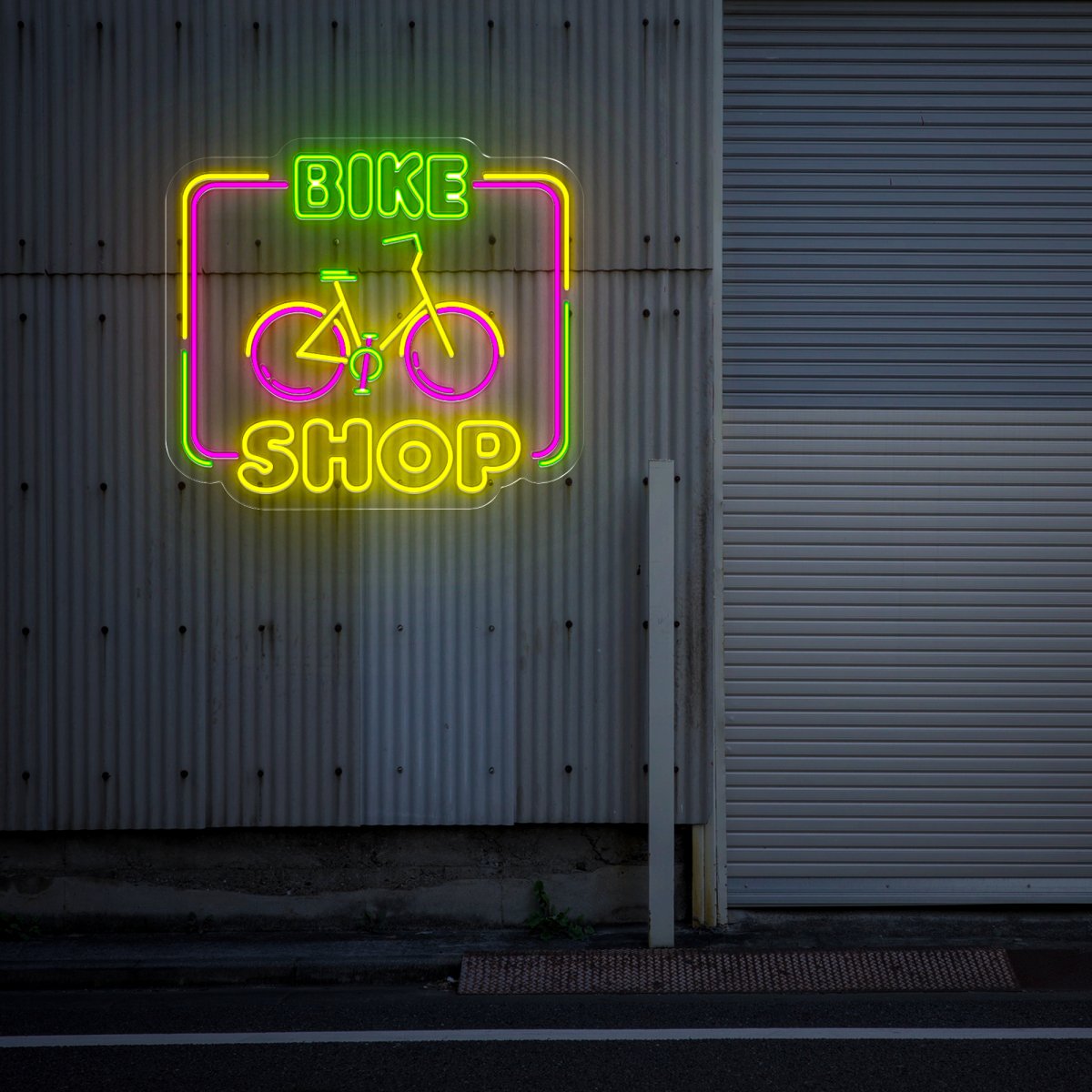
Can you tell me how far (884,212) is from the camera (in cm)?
777

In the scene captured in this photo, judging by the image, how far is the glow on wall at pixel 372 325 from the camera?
7.45 metres

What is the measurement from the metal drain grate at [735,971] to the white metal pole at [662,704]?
0.93 feet

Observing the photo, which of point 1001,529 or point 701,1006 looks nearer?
point 701,1006

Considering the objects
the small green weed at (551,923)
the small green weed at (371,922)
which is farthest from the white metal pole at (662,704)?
the small green weed at (371,922)

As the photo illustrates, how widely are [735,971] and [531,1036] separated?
1.45 m

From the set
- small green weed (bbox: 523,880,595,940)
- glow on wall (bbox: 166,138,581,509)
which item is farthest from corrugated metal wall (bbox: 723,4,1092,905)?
glow on wall (bbox: 166,138,581,509)

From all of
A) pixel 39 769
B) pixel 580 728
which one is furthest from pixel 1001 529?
pixel 39 769

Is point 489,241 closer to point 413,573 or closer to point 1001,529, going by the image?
point 413,573

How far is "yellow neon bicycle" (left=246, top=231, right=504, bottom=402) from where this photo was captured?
7.46 metres

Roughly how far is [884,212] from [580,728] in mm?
3943

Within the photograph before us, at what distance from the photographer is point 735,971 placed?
656cm

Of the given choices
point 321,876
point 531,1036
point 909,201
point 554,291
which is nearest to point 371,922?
point 321,876

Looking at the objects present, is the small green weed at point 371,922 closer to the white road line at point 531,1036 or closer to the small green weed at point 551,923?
the small green weed at point 551,923

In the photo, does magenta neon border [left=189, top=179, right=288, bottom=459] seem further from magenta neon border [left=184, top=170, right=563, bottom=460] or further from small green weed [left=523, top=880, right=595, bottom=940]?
small green weed [left=523, top=880, right=595, bottom=940]
